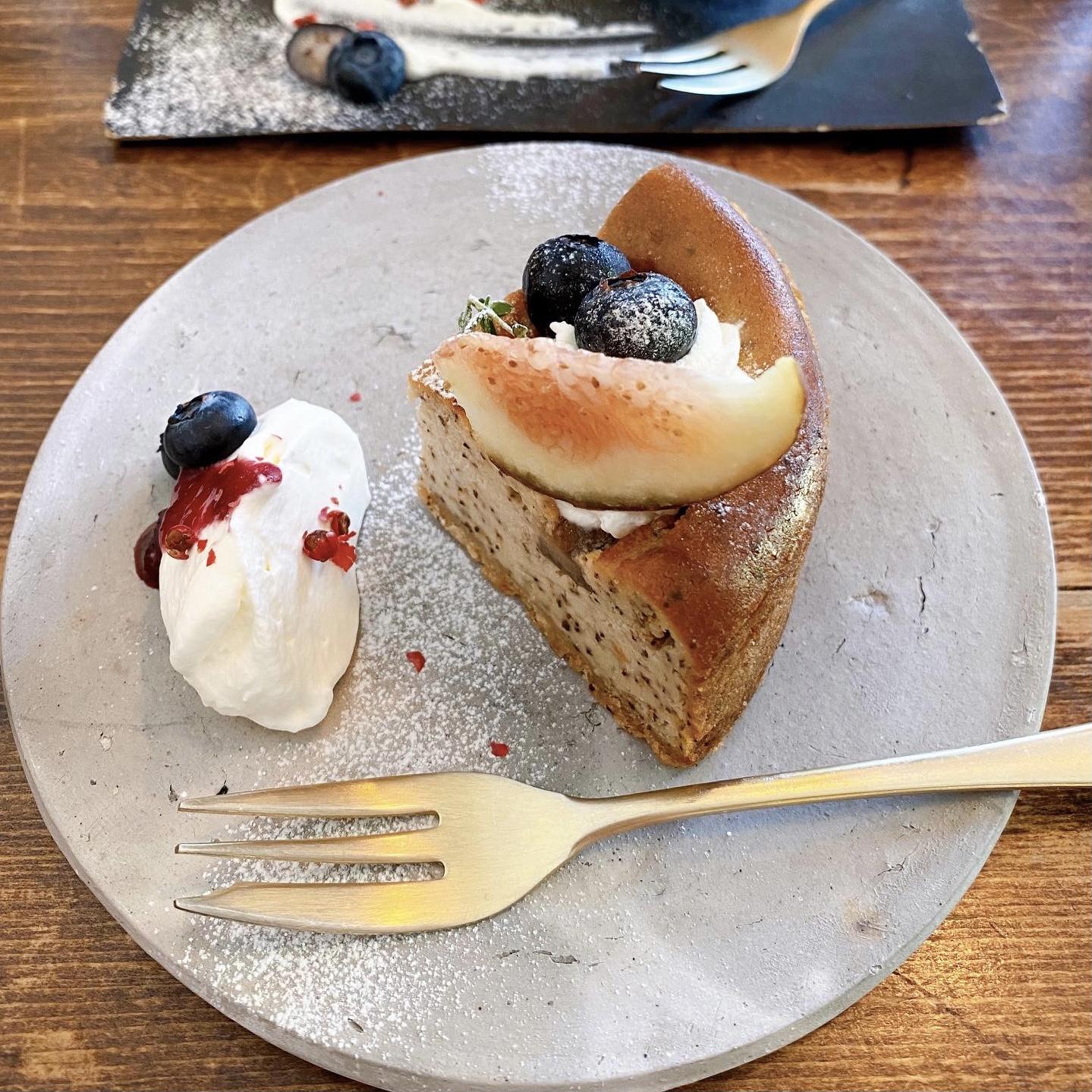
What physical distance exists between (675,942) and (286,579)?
103 cm

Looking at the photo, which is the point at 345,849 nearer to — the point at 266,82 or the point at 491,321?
the point at 491,321

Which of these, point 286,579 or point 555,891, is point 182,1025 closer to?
point 555,891

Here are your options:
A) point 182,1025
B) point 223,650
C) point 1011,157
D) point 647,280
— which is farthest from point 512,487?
point 1011,157

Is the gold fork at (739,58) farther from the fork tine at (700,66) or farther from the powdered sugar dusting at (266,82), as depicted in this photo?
the powdered sugar dusting at (266,82)

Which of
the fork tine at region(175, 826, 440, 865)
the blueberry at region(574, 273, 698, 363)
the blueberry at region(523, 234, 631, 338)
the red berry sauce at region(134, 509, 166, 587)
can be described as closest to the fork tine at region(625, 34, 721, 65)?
the blueberry at region(523, 234, 631, 338)

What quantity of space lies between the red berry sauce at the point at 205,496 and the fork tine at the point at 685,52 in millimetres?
1934

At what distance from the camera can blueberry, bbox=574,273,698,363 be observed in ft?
5.60

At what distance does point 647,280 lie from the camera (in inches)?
70.1

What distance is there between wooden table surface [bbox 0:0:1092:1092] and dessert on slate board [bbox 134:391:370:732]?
18.9 inches

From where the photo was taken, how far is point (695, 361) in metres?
1.79

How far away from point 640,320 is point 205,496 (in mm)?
984

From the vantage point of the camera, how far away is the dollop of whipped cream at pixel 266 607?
188 centimetres

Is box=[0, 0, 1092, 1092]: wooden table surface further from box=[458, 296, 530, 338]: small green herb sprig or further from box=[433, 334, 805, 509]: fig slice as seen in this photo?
box=[458, 296, 530, 338]: small green herb sprig

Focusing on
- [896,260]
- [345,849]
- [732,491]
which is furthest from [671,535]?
[896,260]
